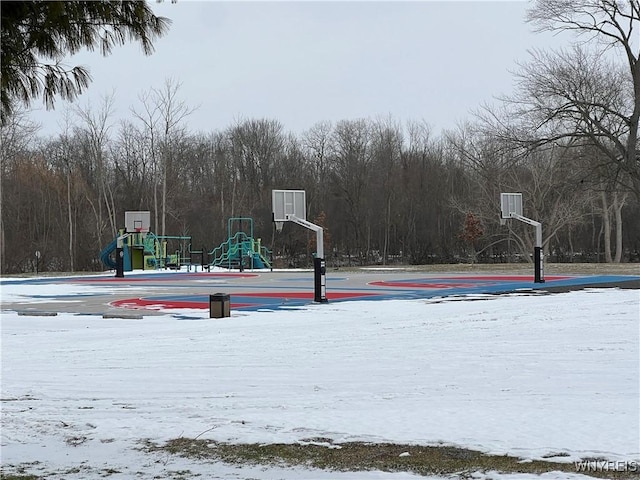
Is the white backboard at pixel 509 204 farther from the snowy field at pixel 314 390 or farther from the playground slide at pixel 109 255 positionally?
the playground slide at pixel 109 255

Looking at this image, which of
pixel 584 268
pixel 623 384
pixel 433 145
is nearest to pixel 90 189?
pixel 433 145

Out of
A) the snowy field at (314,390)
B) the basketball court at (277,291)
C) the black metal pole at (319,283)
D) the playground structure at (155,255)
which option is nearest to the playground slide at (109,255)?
the playground structure at (155,255)

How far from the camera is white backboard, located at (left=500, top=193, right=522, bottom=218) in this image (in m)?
31.1

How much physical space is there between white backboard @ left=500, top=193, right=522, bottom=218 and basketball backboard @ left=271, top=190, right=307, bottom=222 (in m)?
10.4

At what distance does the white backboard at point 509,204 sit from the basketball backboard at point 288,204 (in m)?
10.4

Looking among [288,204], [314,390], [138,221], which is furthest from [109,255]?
[314,390]

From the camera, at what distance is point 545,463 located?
5539 mm

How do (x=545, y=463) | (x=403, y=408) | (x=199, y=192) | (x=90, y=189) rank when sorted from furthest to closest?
(x=199, y=192) < (x=90, y=189) < (x=403, y=408) < (x=545, y=463)

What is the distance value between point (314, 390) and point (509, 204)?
80.1ft

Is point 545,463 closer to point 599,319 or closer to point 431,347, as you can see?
point 431,347

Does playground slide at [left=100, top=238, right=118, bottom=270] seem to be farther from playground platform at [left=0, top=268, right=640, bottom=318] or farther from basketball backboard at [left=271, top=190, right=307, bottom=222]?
basketball backboard at [left=271, top=190, right=307, bottom=222]

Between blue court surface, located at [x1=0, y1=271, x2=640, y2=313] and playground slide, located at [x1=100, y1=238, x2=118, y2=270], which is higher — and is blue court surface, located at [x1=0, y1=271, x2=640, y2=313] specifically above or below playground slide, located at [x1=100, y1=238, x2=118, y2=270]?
below

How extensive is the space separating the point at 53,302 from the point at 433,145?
184 feet

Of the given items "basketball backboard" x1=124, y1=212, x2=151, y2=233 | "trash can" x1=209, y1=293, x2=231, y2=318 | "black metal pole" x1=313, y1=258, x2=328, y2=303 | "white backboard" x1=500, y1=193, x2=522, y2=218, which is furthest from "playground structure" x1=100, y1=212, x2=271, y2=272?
"trash can" x1=209, y1=293, x2=231, y2=318
